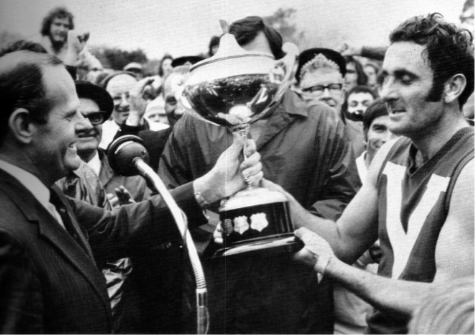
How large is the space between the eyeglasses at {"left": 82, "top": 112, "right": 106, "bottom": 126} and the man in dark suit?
34 mm

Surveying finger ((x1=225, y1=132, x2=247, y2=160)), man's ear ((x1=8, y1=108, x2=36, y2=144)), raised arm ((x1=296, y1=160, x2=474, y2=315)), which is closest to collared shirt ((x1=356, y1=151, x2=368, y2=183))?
raised arm ((x1=296, y1=160, x2=474, y2=315))

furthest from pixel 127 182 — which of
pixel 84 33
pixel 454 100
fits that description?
pixel 454 100

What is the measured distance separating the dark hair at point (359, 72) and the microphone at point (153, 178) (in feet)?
3.04

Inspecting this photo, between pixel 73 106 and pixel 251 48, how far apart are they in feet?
2.55

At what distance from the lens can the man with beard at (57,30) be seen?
3.43 m

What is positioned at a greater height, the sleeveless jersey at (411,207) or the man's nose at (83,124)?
the man's nose at (83,124)

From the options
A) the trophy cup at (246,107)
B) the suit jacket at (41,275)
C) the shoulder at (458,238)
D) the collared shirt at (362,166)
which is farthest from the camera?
the collared shirt at (362,166)

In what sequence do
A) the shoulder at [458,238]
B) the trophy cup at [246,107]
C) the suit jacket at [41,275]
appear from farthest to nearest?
the trophy cup at [246,107] < the shoulder at [458,238] < the suit jacket at [41,275]

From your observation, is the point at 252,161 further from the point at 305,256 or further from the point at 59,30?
the point at 59,30

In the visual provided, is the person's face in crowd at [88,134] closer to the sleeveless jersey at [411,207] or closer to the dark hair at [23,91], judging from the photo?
the dark hair at [23,91]

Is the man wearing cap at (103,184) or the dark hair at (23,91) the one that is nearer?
the dark hair at (23,91)

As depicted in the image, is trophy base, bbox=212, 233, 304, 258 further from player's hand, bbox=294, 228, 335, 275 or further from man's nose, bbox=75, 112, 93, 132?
man's nose, bbox=75, 112, 93, 132

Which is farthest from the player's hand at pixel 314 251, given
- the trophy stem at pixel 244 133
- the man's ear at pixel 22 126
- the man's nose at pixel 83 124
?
the man's ear at pixel 22 126

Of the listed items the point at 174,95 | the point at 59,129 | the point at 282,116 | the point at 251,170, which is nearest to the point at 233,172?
the point at 251,170
